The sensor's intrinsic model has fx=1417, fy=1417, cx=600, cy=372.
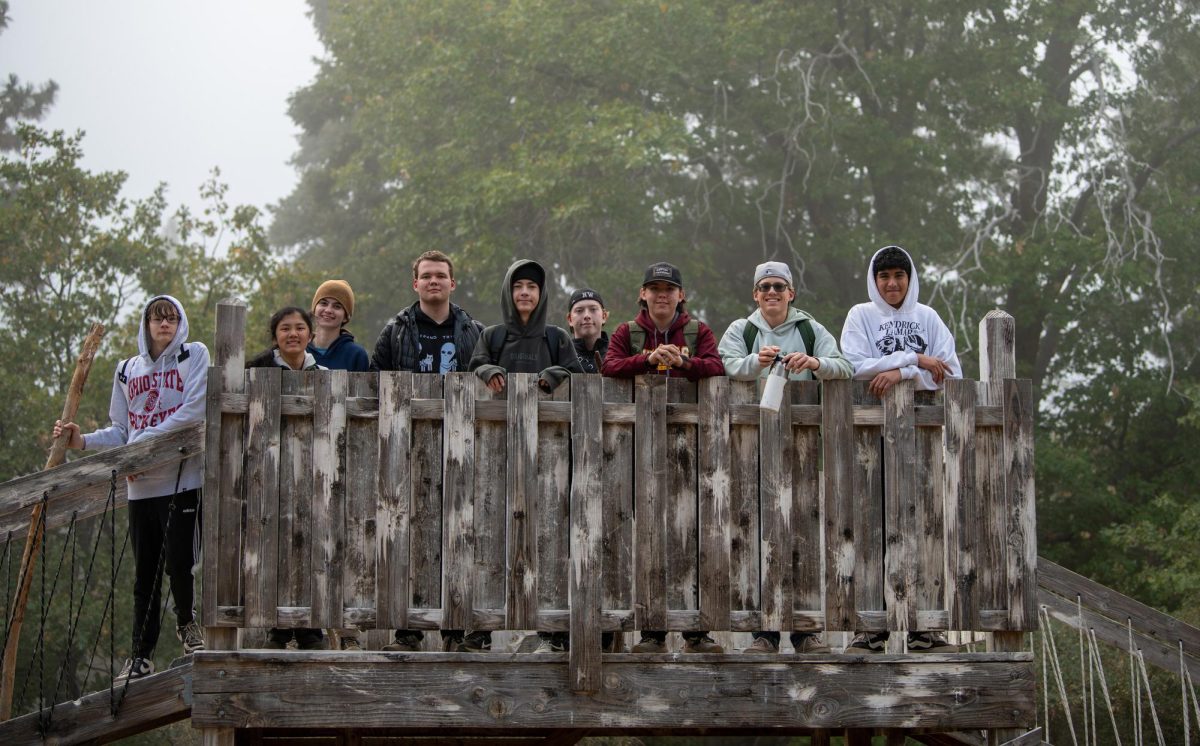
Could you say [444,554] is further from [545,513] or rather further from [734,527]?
[734,527]

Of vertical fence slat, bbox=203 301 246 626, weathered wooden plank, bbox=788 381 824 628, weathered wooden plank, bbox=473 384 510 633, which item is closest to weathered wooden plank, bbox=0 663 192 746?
vertical fence slat, bbox=203 301 246 626

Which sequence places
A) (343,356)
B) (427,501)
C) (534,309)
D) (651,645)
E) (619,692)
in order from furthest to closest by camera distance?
(343,356) < (534,309) < (651,645) < (619,692) < (427,501)

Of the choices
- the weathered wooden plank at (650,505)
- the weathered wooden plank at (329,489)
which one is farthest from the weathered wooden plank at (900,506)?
the weathered wooden plank at (329,489)

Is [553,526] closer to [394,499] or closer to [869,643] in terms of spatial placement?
[394,499]

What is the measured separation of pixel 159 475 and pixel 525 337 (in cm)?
183

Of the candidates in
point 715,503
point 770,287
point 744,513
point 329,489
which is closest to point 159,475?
point 329,489

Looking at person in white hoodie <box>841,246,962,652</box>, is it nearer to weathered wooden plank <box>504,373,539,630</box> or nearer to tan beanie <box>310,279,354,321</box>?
weathered wooden plank <box>504,373,539,630</box>

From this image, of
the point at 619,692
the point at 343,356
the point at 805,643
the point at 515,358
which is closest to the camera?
the point at 619,692

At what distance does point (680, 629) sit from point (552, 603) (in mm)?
548

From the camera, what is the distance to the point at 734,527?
601 cm

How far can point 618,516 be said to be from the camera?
5969 millimetres

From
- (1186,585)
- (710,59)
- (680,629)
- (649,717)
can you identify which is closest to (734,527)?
(680,629)

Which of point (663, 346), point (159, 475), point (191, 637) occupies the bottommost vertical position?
point (191, 637)

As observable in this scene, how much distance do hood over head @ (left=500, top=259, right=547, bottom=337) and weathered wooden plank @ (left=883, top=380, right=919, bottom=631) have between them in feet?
5.42
